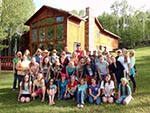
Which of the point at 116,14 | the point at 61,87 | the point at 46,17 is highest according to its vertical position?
the point at 116,14

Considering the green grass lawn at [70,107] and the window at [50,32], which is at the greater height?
the window at [50,32]

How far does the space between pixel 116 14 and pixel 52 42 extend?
33619 mm

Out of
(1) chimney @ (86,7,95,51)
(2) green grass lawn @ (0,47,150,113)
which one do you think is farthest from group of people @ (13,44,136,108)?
(1) chimney @ (86,7,95,51)

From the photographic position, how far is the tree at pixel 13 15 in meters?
31.5

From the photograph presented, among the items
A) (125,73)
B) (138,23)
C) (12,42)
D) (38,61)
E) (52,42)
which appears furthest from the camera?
(138,23)

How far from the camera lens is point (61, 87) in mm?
9609

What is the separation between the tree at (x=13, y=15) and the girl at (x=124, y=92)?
2268cm

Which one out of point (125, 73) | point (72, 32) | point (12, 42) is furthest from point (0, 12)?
point (125, 73)

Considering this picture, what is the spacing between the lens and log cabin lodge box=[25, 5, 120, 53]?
21078 millimetres

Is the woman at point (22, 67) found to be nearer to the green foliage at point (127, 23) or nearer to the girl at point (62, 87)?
the girl at point (62, 87)

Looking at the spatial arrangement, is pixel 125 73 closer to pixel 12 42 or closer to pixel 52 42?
pixel 52 42

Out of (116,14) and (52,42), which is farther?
(116,14)

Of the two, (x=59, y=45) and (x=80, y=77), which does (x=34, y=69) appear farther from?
(x=59, y=45)

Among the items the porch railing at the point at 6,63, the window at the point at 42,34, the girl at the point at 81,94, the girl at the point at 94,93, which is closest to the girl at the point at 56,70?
the girl at the point at 81,94
